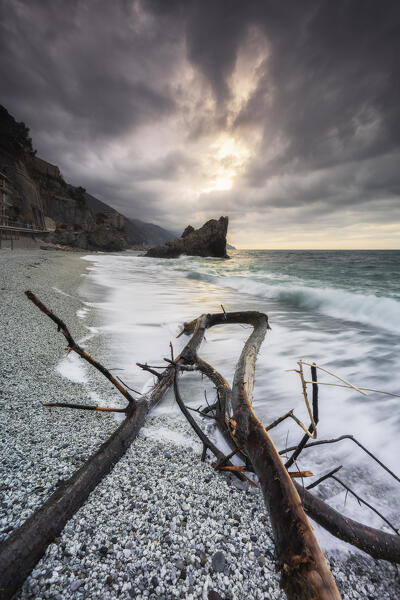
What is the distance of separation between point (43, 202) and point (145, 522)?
6659cm

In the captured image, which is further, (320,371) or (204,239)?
(204,239)

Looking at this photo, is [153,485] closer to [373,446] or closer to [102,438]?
[102,438]

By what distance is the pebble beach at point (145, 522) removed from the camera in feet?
2.64

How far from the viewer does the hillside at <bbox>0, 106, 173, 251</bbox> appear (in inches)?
1294

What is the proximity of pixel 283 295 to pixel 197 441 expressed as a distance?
7.99 m

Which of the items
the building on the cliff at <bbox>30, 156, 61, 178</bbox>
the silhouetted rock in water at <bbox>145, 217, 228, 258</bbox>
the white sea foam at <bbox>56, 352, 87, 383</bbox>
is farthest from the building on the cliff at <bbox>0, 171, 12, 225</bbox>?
the white sea foam at <bbox>56, 352, 87, 383</bbox>

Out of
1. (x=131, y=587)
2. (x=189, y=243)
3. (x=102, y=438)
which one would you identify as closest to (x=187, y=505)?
(x=131, y=587)

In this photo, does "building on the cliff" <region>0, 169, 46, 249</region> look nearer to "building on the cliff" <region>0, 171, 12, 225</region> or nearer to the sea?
"building on the cliff" <region>0, 171, 12, 225</region>

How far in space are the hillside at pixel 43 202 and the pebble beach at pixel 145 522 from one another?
3451cm

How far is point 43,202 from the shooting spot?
52969mm

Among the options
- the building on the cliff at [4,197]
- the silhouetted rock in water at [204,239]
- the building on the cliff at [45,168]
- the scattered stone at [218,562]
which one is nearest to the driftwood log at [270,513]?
the scattered stone at [218,562]

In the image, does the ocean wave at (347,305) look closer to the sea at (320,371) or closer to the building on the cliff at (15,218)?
the sea at (320,371)

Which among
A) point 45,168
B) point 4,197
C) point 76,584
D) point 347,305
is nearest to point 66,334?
point 76,584

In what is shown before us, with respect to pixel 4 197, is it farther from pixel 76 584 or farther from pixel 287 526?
pixel 287 526
